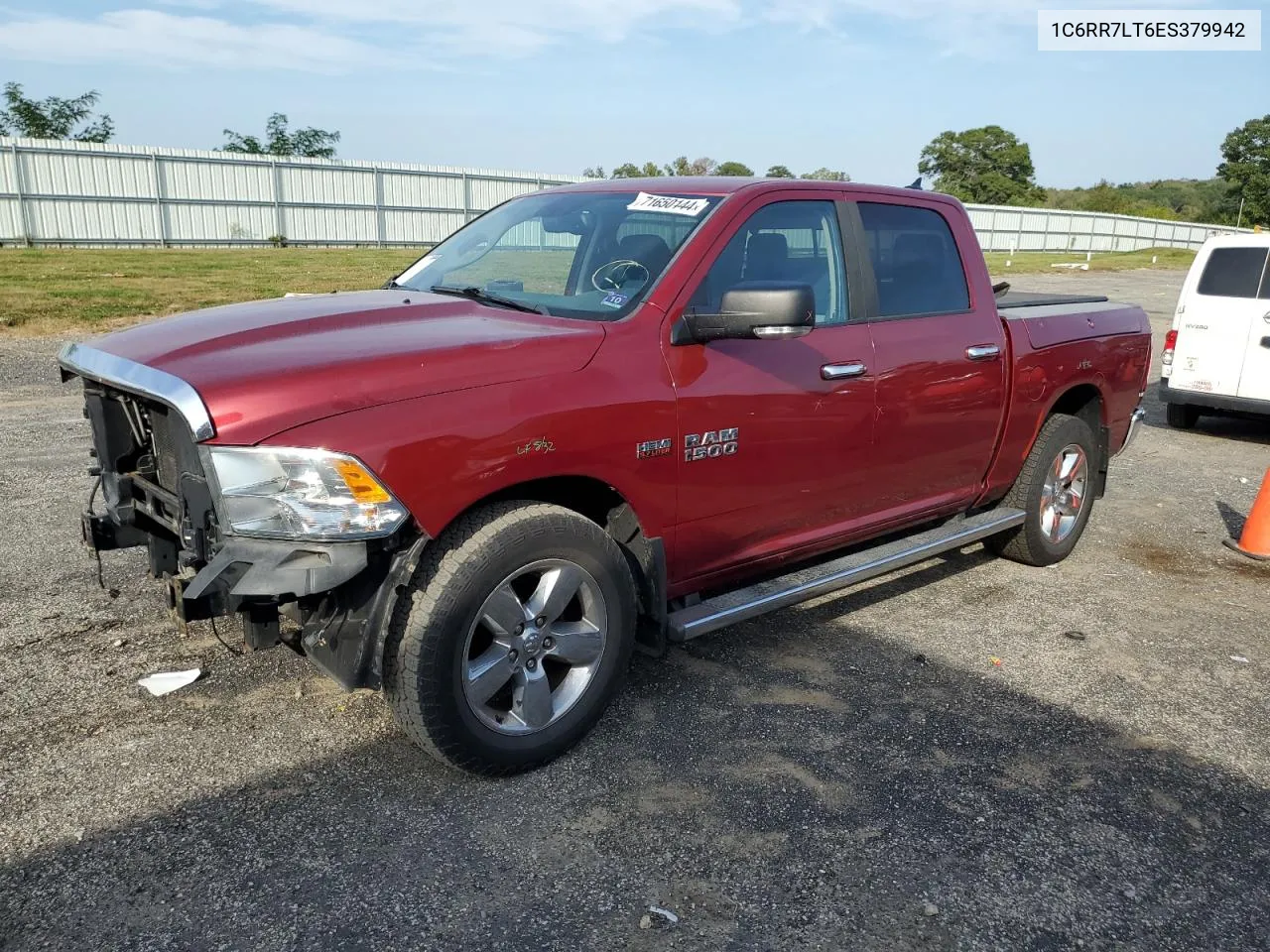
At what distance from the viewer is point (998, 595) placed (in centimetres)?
523

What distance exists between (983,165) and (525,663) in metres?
90.8

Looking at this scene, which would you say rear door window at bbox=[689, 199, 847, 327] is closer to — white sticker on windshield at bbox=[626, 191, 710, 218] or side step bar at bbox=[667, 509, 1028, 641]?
white sticker on windshield at bbox=[626, 191, 710, 218]

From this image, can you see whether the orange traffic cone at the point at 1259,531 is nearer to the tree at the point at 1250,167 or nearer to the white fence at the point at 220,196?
the white fence at the point at 220,196

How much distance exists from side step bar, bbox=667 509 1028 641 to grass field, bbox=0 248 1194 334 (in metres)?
12.2

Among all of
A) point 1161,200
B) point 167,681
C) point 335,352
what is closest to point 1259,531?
point 335,352

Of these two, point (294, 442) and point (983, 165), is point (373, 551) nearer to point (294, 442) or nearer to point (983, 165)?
point (294, 442)

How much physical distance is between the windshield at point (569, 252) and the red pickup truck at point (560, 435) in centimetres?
2

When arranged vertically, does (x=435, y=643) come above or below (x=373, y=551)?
below

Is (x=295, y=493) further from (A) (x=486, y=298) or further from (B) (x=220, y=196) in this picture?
(B) (x=220, y=196)

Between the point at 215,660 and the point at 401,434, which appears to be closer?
the point at 401,434

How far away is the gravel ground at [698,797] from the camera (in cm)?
270

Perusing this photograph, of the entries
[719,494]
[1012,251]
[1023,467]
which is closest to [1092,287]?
[1012,251]

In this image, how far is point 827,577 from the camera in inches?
163

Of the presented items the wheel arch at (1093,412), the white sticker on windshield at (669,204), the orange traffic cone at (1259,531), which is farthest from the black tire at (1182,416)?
the white sticker on windshield at (669,204)
